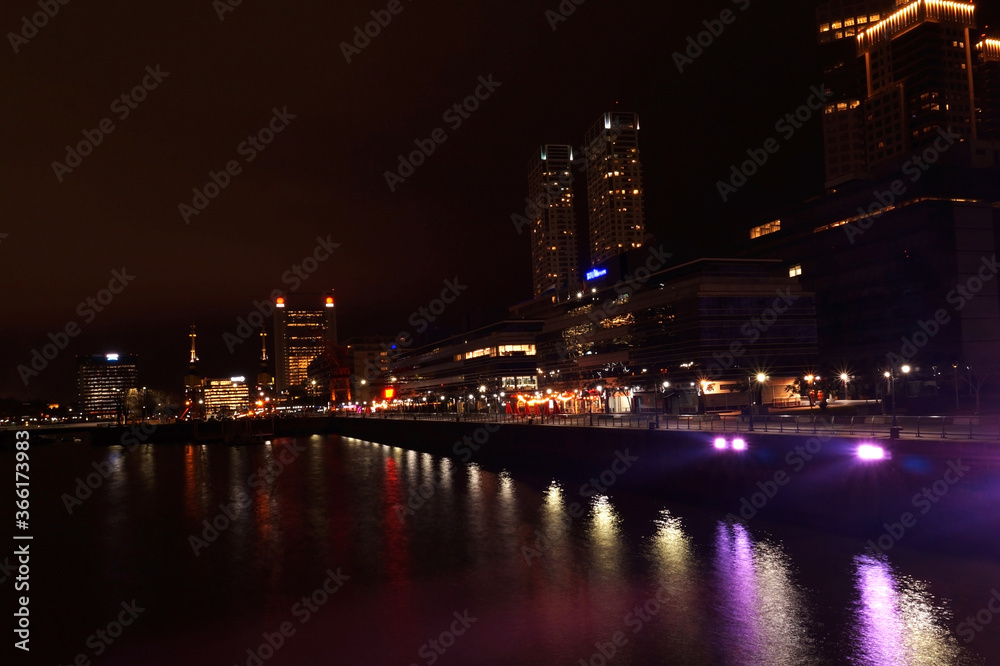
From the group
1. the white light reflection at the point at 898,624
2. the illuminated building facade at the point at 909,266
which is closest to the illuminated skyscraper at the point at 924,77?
the illuminated building facade at the point at 909,266

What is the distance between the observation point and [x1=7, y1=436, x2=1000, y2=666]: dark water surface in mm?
21828

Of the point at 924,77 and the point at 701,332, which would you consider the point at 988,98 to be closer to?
the point at 924,77

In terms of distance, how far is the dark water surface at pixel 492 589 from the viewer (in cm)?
2183

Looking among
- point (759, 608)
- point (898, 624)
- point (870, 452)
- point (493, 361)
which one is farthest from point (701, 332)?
point (898, 624)

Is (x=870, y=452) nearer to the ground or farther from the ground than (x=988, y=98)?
nearer to the ground

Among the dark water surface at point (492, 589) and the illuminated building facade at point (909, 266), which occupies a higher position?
the illuminated building facade at point (909, 266)

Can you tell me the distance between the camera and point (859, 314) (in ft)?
371

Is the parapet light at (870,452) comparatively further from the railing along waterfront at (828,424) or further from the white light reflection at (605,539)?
the white light reflection at (605,539)

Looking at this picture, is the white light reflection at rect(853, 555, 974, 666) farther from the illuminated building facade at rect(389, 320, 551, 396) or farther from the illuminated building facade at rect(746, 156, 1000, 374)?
the illuminated building facade at rect(389, 320, 551, 396)

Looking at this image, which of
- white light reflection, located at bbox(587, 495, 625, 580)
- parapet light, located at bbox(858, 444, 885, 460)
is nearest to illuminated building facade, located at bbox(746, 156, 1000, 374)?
white light reflection, located at bbox(587, 495, 625, 580)

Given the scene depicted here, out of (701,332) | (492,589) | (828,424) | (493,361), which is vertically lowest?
(492,589)

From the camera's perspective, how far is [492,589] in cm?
2817

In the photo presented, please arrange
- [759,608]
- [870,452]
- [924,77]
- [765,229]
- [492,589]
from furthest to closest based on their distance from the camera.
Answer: [924,77] → [765,229] → [870,452] → [492,589] → [759,608]

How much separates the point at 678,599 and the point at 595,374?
9449cm
